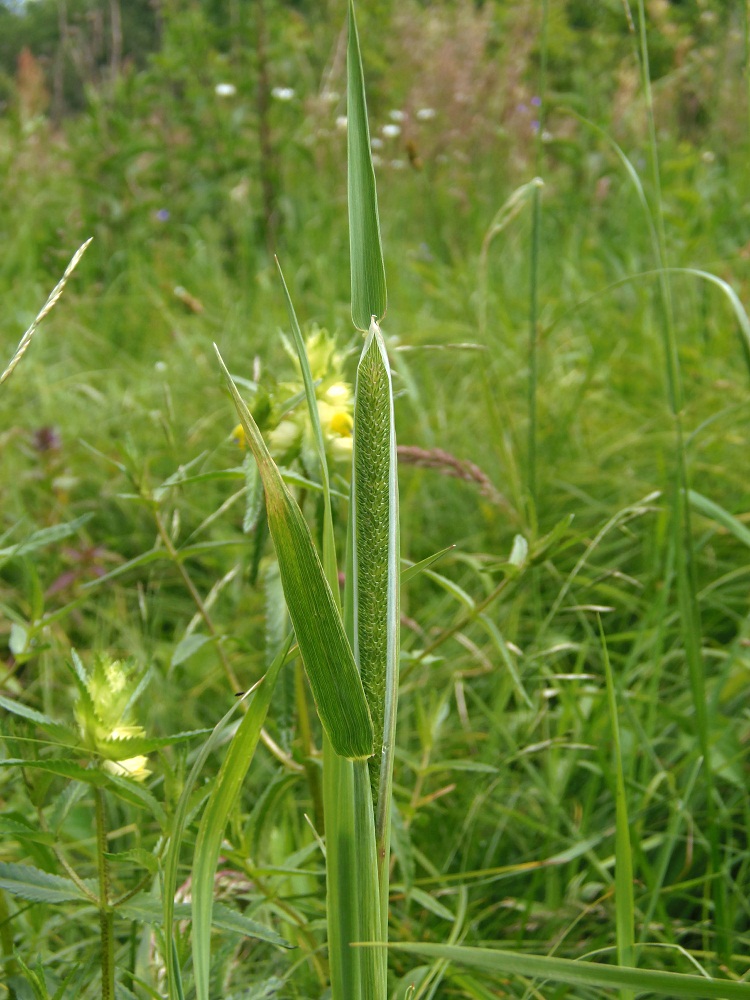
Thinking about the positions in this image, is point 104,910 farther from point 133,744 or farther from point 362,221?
point 362,221

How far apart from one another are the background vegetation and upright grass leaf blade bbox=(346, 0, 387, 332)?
8.4 inches

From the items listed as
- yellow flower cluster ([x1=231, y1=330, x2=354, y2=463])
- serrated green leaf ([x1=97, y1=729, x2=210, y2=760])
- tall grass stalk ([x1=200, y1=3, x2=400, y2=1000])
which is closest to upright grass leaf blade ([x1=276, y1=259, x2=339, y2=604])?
tall grass stalk ([x1=200, y1=3, x2=400, y2=1000])

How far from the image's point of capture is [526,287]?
249 centimetres

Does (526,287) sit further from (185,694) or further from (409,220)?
(185,694)

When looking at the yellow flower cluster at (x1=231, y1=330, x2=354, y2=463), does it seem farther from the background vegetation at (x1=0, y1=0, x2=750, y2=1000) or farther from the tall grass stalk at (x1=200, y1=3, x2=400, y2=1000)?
the tall grass stalk at (x1=200, y1=3, x2=400, y2=1000)

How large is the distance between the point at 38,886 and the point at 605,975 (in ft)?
1.09

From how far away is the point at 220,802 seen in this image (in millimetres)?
437

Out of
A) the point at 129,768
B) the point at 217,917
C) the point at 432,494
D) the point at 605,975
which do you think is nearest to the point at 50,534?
the point at 129,768

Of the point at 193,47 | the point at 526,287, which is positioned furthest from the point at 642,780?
the point at 193,47

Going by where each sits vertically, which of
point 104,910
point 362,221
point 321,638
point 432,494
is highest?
point 362,221

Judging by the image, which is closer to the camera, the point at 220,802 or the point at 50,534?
the point at 220,802

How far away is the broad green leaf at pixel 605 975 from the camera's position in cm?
35

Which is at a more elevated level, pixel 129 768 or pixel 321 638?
pixel 321 638

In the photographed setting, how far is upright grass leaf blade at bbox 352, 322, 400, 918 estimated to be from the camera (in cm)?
41
